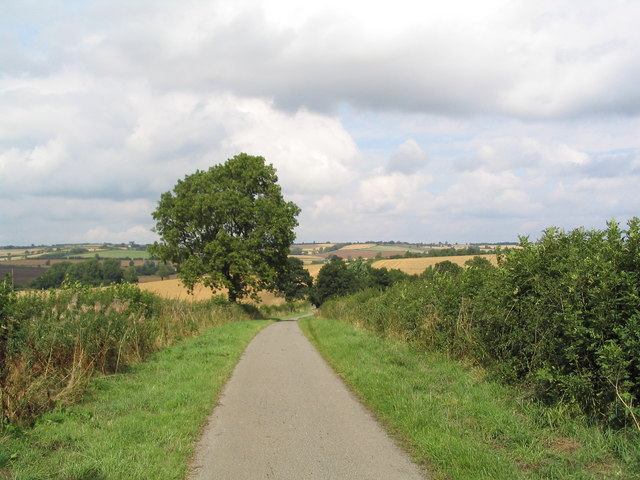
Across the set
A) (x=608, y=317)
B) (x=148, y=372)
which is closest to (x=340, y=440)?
(x=608, y=317)

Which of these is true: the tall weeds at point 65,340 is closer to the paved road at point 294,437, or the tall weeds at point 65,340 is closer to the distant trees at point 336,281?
the paved road at point 294,437

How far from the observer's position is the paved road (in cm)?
521

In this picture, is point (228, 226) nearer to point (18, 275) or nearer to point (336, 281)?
point (18, 275)

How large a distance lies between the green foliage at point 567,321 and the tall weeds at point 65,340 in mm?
7289

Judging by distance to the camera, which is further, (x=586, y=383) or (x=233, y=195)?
(x=233, y=195)

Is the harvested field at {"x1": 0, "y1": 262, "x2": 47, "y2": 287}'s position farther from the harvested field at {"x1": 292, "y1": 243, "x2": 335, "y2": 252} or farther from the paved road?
the harvested field at {"x1": 292, "y1": 243, "x2": 335, "y2": 252}

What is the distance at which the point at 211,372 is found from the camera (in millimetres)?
10938

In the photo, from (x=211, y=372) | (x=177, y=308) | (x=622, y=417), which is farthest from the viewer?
(x=177, y=308)

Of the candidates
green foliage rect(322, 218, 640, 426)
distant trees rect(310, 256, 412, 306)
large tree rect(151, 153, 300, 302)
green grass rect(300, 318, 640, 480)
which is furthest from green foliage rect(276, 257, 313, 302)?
green grass rect(300, 318, 640, 480)

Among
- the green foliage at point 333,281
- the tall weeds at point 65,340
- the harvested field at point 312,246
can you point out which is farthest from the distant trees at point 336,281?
the harvested field at point 312,246

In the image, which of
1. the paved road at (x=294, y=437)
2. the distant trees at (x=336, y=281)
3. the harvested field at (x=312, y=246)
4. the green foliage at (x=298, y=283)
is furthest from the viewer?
the harvested field at (x=312, y=246)

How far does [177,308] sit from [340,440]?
15338mm

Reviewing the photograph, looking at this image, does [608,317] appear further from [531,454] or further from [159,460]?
[159,460]

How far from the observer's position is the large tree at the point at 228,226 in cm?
3506
